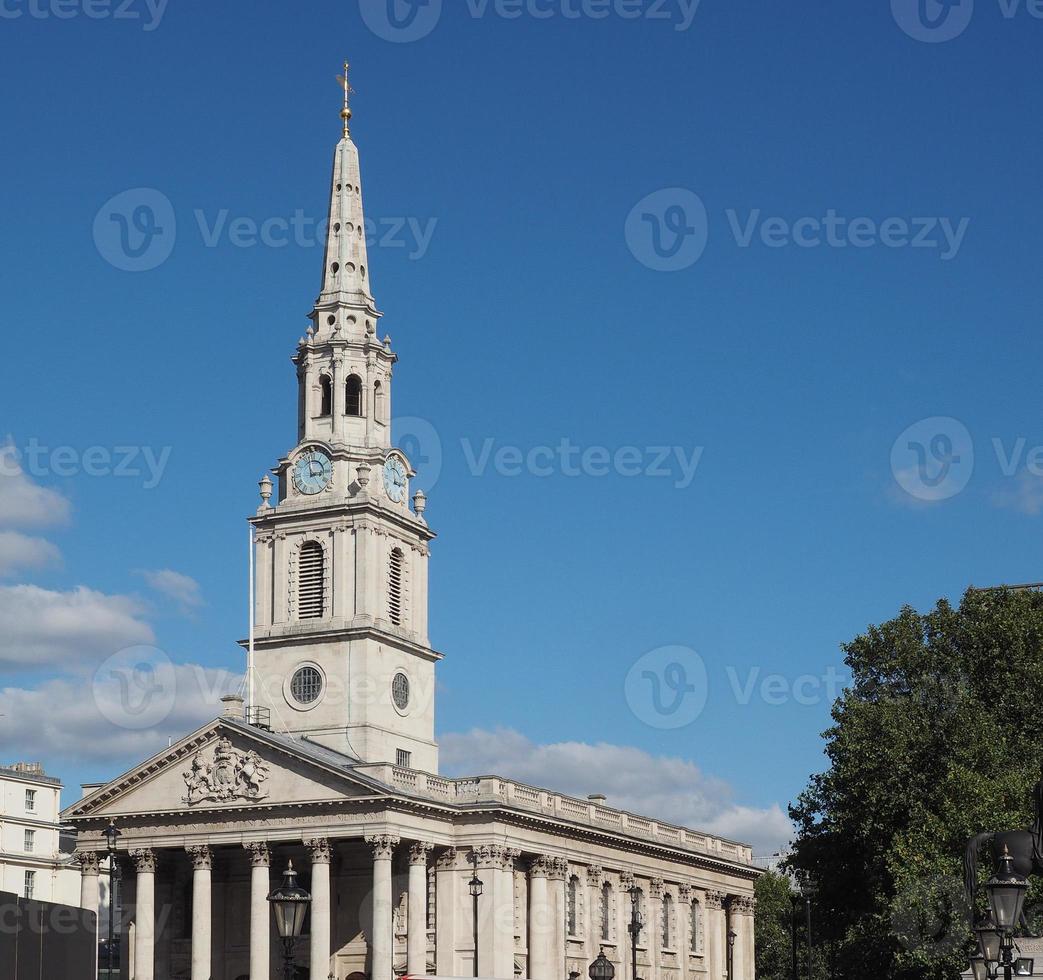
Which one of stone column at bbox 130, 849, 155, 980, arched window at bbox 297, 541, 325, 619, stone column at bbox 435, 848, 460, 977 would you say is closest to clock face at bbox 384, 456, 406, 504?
arched window at bbox 297, 541, 325, 619

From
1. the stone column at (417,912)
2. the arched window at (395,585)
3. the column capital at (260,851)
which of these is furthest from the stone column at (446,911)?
the arched window at (395,585)

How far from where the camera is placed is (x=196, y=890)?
8281cm

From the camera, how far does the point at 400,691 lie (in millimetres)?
93875

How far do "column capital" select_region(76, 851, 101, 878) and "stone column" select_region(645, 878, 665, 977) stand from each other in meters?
27.5

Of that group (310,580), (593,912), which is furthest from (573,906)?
(310,580)

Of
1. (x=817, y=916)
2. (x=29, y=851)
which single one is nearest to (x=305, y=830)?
(x=817, y=916)

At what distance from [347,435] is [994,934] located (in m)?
67.3

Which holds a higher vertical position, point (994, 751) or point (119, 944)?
point (994, 751)

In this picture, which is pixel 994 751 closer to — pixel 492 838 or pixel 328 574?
pixel 492 838

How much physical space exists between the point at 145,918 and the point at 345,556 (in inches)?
752

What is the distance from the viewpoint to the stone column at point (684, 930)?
101m

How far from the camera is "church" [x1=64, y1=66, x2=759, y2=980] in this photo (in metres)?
82.5

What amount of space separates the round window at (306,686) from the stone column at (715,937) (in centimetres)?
2702

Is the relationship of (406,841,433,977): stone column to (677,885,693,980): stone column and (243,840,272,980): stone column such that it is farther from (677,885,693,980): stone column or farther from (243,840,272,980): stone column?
(677,885,693,980): stone column
